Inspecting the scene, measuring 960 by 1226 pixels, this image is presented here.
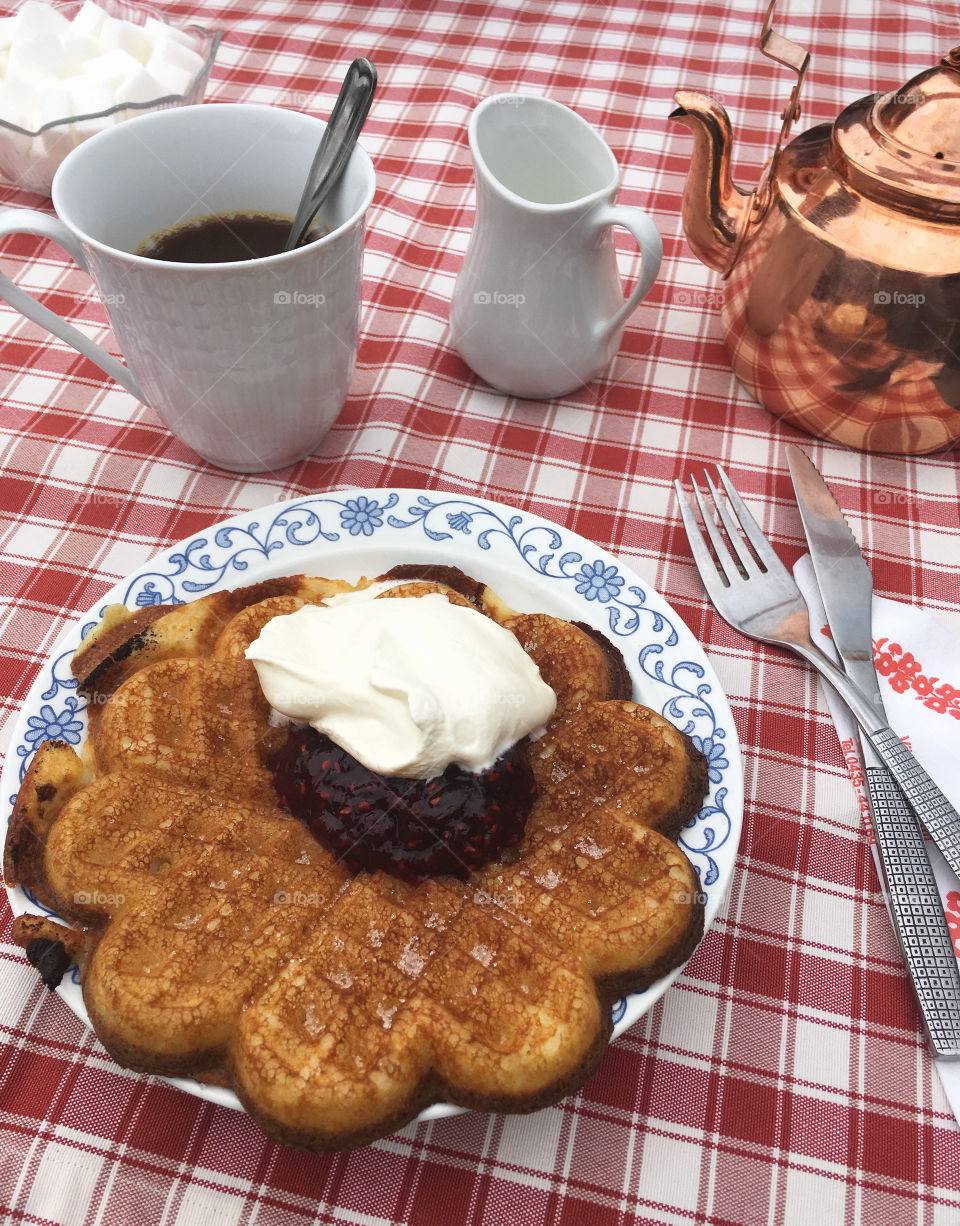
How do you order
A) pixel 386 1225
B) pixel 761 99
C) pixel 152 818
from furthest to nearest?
pixel 761 99
pixel 152 818
pixel 386 1225

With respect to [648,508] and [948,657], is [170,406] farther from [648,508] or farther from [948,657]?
[948,657]

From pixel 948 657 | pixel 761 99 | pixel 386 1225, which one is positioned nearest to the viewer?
pixel 386 1225

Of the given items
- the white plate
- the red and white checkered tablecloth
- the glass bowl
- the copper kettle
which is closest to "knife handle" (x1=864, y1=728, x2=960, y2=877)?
the red and white checkered tablecloth

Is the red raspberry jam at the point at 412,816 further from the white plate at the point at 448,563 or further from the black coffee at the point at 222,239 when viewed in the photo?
the black coffee at the point at 222,239

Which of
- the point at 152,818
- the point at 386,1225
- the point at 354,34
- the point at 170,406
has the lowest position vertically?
the point at 386,1225

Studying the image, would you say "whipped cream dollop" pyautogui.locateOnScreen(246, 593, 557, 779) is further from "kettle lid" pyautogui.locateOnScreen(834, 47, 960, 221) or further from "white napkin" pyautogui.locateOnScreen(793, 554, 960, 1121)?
"kettle lid" pyautogui.locateOnScreen(834, 47, 960, 221)

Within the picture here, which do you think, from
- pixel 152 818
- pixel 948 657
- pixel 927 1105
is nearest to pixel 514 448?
pixel 948 657

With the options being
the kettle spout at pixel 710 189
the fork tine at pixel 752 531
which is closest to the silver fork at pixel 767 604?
the fork tine at pixel 752 531
